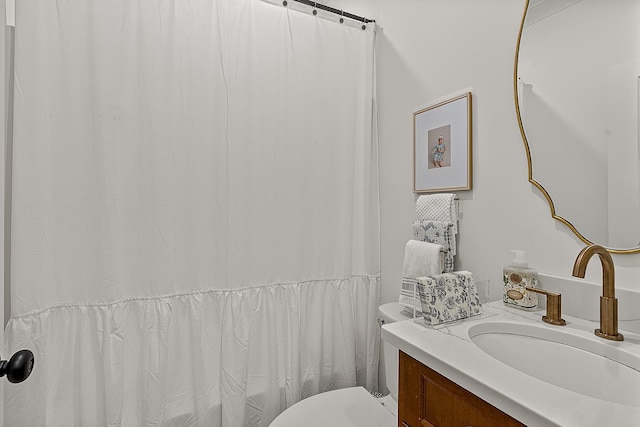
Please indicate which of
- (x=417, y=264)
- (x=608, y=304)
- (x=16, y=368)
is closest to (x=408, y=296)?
(x=417, y=264)

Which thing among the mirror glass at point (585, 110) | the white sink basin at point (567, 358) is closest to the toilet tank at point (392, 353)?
the white sink basin at point (567, 358)

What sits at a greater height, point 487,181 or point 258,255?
point 487,181

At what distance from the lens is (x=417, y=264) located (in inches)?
54.0

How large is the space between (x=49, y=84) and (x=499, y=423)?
159cm

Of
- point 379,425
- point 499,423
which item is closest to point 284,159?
point 379,425

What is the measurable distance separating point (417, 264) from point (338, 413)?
0.64 metres

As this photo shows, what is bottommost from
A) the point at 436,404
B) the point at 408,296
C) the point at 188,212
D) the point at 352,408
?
the point at 352,408

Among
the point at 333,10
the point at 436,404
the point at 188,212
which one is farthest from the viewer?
the point at 333,10

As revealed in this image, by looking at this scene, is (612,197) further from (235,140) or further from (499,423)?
(235,140)

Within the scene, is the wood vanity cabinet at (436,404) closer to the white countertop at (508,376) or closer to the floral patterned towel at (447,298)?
the white countertop at (508,376)

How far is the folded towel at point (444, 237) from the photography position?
1.33 m

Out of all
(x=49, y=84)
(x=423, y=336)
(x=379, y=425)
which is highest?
(x=49, y=84)

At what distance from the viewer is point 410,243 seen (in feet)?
4.70

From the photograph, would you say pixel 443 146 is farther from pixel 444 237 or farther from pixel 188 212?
pixel 188 212
